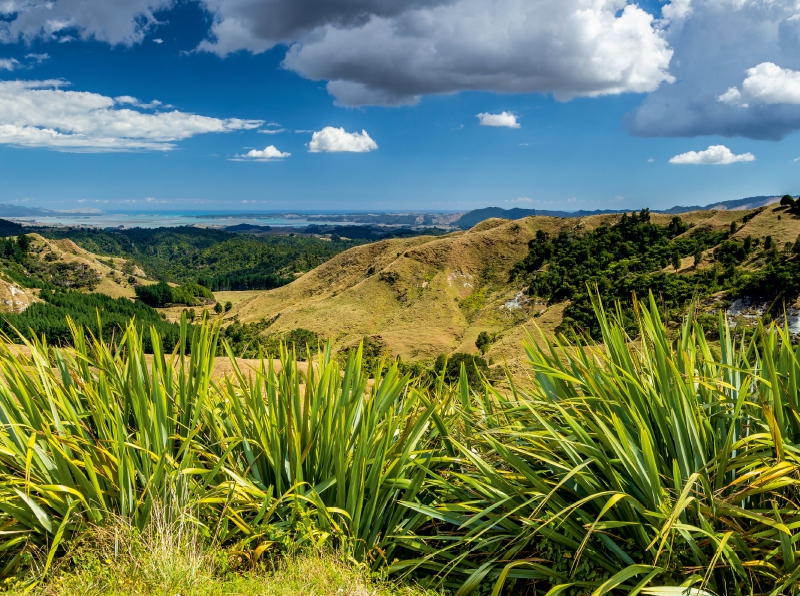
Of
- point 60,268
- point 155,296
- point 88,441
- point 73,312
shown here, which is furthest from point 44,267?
point 88,441

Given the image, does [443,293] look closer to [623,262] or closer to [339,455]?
[623,262]

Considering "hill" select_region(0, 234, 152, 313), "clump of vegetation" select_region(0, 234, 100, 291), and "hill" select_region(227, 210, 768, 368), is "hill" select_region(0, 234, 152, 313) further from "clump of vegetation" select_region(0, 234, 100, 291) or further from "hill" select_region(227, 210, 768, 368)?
"hill" select_region(227, 210, 768, 368)

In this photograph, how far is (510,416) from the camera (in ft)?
12.2

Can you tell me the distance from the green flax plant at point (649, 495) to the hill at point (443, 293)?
130 ft

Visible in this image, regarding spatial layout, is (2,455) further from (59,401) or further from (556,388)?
(556,388)

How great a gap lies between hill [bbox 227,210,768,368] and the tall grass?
39563 mm

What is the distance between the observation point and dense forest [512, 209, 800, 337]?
39.7 metres

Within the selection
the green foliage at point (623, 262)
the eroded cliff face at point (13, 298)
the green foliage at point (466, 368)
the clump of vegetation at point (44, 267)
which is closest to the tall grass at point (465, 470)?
the green foliage at point (466, 368)

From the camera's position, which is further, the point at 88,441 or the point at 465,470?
the point at 465,470

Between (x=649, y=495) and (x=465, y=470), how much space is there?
1254 mm

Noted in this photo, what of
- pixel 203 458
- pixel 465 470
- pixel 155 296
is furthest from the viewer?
pixel 155 296

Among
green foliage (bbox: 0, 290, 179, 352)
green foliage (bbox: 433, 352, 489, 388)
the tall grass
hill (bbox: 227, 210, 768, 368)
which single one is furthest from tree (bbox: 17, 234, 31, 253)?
the tall grass

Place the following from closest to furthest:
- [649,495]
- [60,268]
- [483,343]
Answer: [649,495], [483,343], [60,268]

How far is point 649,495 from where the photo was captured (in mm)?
2395
